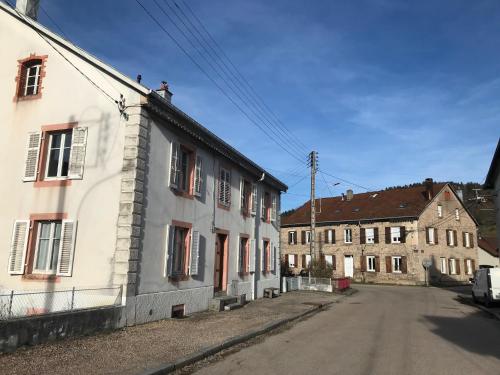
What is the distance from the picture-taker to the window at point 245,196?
18844 millimetres

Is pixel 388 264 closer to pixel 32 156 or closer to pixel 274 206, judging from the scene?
pixel 274 206

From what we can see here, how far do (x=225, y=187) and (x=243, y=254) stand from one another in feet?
12.2

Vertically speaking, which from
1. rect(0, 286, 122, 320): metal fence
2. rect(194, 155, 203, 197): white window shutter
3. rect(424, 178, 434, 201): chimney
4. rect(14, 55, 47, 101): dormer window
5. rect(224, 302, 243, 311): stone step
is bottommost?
rect(224, 302, 243, 311): stone step

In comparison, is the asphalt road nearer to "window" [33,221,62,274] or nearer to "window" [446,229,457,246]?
"window" [33,221,62,274]

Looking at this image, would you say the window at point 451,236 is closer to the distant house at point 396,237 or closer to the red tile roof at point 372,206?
the distant house at point 396,237

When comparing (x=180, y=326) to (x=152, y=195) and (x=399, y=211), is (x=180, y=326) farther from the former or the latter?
(x=399, y=211)

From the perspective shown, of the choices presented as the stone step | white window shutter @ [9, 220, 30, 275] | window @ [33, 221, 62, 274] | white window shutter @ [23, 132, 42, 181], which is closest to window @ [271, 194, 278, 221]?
the stone step

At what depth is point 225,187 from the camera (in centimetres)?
1714

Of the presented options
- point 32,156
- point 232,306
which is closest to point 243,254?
point 232,306

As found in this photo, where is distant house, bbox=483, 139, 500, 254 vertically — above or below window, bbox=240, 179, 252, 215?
above

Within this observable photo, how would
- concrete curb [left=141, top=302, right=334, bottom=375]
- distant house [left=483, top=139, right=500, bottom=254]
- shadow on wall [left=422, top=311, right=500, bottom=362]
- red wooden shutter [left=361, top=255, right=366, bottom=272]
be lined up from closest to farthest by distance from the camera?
concrete curb [left=141, top=302, right=334, bottom=375] < shadow on wall [left=422, top=311, right=500, bottom=362] < distant house [left=483, top=139, right=500, bottom=254] < red wooden shutter [left=361, top=255, right=366, bottom=272]

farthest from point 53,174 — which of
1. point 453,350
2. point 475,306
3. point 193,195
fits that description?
point 475,306

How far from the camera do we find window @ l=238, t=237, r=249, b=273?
18.6 meters

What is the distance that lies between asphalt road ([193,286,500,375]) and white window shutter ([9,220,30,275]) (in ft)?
22.4
